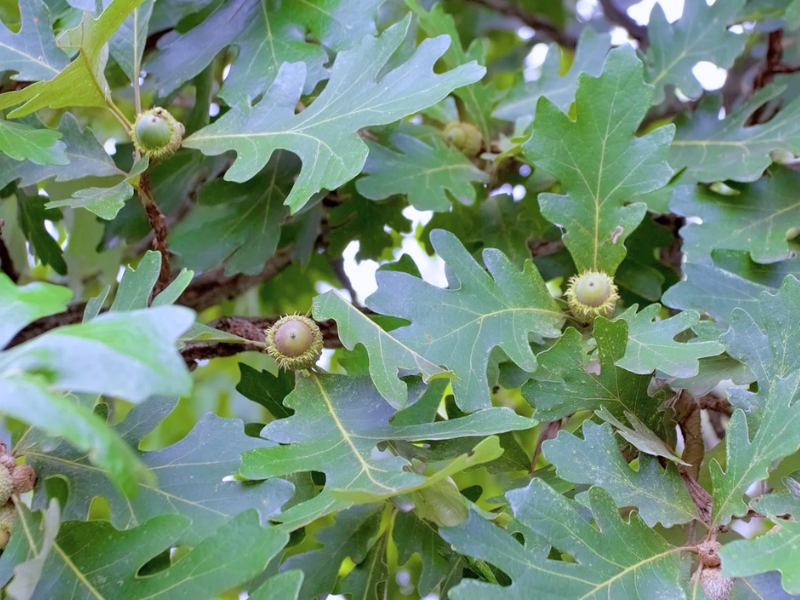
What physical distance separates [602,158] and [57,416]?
74 cm

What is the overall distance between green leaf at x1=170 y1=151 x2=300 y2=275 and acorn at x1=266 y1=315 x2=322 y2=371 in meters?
0.25

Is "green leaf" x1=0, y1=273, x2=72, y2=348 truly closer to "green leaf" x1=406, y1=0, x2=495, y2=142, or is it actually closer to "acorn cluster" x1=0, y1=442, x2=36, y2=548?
"acorn cluster" x1=0, y1=442, x2=36, y2=548

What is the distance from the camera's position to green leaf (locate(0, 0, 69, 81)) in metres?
0.93

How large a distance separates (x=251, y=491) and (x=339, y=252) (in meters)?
0.67

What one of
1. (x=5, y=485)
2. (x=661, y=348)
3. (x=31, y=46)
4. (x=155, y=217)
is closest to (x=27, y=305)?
(x=5, y=485)

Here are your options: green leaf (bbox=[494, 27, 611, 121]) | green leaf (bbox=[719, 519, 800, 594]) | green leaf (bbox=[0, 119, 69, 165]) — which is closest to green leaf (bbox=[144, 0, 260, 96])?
green leaf (bbox=[0, 119, 69, 165])

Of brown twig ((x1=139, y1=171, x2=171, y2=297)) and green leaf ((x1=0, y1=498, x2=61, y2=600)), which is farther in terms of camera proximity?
brown twig ((x1=139, y1=171, x2=171, y2=297))

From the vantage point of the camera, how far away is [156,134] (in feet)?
3.09

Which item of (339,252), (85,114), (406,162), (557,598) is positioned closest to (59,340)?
(557,598)

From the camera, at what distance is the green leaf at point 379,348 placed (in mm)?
790

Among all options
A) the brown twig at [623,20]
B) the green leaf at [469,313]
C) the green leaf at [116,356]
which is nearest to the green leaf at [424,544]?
the green leaf at [469,313]

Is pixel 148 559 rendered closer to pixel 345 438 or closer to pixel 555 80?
pixel 345 438

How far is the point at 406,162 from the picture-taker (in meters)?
1.12

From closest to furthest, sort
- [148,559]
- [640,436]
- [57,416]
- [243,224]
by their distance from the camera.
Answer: [57,416], [148,559], [640,436], [243,224]
